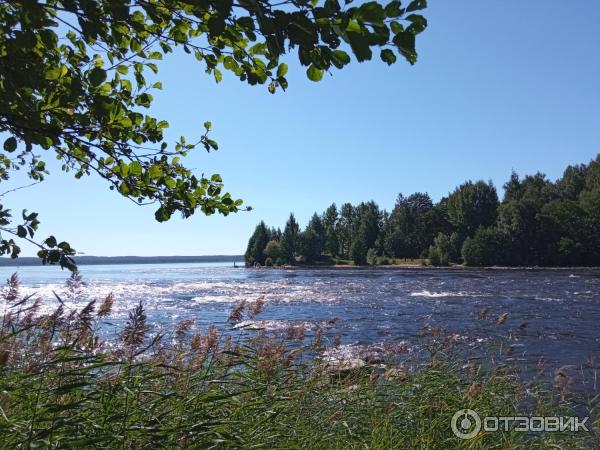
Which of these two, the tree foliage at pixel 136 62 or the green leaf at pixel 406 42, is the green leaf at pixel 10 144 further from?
the green leaf at pixel 406 42

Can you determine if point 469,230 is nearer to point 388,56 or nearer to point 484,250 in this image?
point 484,250

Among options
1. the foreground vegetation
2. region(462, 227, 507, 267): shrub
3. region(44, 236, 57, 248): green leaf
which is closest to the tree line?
region(462, 227, 507, 267): shrub

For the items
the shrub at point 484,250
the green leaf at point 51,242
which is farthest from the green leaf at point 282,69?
the shrub at point 484,250

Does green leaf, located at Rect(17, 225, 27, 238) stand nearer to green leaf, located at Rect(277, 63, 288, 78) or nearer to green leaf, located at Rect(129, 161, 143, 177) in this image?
green leaf, located at Rect(129, 161, 143, 177)

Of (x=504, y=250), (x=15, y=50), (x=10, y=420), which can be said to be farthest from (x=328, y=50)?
(x=504, y=250)

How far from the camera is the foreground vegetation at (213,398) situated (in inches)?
135

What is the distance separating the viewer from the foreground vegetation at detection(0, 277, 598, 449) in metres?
3.43

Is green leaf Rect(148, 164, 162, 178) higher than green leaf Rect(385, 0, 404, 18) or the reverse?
the reverse

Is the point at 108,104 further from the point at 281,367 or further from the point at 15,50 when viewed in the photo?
the point at 281,367

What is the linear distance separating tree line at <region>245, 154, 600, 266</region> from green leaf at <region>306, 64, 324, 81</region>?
97.4 m

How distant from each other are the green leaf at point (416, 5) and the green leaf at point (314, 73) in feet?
1.46

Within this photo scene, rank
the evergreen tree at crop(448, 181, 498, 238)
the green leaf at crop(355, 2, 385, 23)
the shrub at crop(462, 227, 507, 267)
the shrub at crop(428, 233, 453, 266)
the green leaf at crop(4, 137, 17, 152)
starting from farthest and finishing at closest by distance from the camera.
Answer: the evergreen tree at crop(448, 181, 498, 238)
the shrub at crop(428, 233, 453, 266)
the shrub at crop(462, 227, 507, 267)
the green leaf at crop(4, 137, 17, 152)
the green leaf at crop(355, 2, 385, 23)

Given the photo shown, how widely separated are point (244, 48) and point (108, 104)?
0.87 metres

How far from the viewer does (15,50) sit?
2.29m
